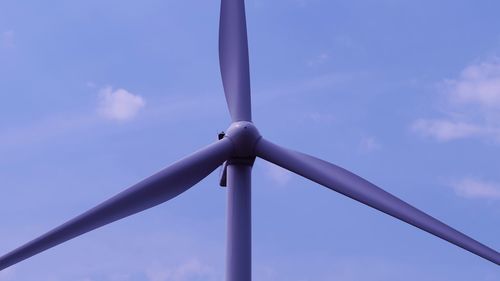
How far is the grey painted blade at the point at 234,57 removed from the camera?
1955cm

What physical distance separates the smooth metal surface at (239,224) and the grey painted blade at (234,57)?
69.6 inches

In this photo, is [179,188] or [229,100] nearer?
[179,188]

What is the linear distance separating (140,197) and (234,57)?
208 inches

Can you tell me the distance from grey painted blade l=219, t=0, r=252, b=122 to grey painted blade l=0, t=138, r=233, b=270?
1.76 metres

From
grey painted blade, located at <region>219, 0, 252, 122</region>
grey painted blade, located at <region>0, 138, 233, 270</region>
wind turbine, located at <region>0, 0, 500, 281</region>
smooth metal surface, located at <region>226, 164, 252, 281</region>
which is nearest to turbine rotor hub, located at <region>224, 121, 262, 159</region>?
wind turbine, located at <region>0, 0, 500, 281</region>

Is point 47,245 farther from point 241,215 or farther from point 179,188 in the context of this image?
point 241,215

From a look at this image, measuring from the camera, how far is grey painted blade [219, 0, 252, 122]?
1955 centimetres

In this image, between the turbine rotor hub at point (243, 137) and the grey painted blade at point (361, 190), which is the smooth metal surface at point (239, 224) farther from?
the grey painted blade at point (361, 190)

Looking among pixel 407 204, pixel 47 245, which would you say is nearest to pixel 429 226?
pixel 407 204

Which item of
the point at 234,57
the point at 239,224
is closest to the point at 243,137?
the point at 239,224

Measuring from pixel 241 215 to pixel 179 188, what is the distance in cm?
172

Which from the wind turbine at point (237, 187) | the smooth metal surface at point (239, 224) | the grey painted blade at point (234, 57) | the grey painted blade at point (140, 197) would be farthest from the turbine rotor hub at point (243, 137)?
the grey painted blade at point (234, 57)

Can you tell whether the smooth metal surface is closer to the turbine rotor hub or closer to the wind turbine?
the wind turbine

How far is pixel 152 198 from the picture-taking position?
56.3 feet
